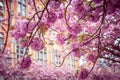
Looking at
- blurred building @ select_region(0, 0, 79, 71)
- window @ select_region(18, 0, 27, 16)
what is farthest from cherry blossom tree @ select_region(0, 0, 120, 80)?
window @ select_region(18, 0, 27, 16)

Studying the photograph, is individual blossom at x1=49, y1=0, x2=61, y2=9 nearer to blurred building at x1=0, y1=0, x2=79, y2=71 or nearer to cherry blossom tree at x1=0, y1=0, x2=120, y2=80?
cherry blossom tree at x1=0, y1=0, x2=120, y2=80

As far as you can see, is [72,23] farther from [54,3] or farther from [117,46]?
[117,46]

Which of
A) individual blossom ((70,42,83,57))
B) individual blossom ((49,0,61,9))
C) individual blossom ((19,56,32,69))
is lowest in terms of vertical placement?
individual blossom ((19,56,32,69))

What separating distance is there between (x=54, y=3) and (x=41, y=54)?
16.0 meters

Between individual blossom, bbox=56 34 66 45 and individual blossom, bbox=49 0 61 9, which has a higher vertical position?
individual blossom, bbox=49 0 61 9

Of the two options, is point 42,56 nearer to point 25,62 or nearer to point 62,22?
point 62,22

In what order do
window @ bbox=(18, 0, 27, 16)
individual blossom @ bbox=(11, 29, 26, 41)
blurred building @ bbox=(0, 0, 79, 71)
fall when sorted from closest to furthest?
1. individual blossom @ bbox=(11, 29, 26, 41)
2. blurred building @ bbox=(0, 0, 79, 71)
3. window @ bbox=(18, 0, 27, 16)

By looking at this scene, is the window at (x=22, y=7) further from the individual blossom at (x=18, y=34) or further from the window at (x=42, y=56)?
the individual blossom at (x=18, y=34)

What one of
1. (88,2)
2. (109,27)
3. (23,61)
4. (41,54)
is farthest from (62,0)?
(41,54)

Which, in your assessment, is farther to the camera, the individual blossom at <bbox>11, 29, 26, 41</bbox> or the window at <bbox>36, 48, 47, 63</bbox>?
the window at <bbox>36, 48, 47, 63</bbox>

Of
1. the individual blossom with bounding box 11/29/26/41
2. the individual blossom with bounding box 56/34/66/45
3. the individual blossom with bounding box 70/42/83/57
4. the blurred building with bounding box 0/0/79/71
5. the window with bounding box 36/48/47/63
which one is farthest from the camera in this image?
the window with bounding box 36/48/47/63

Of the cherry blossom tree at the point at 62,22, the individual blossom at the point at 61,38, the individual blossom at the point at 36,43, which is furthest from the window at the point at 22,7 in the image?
the individual blossom at the point at 36,43

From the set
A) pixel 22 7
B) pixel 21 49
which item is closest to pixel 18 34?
pixel 21 49

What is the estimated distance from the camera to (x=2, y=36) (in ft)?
52.0
